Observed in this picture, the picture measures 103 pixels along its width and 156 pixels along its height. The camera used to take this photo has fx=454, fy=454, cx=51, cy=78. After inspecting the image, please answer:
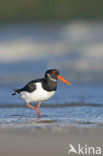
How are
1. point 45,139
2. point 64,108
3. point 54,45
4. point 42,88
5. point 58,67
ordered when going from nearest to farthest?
1. point 45,139
2. point 42,88
3. point 64,108
4. point 58,67
5. point 54,45

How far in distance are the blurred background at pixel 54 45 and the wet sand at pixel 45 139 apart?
11.8 feet

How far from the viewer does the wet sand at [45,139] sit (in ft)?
17.8

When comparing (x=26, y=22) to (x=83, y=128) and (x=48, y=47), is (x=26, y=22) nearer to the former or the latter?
(x=48, y=47)

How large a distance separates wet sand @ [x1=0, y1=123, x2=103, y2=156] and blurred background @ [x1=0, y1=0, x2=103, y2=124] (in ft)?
11.8

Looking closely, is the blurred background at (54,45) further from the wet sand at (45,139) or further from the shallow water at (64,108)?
the wet sand at (45,139)

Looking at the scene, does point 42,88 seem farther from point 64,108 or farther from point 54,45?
point 54,45

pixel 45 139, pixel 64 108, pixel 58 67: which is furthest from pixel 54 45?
pixel 45 139

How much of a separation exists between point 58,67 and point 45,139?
400 inches

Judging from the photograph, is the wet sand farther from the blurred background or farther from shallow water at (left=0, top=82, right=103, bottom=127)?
the blurred background

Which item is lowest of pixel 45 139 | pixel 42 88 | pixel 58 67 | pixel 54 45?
pixel 45 139

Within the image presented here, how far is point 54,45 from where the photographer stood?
2088cm

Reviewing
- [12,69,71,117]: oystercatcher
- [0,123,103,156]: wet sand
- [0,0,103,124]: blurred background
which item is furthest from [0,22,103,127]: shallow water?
[0,123,103,156]: wet sand

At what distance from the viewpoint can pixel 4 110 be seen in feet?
31.2

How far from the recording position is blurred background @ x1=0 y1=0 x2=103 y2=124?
12883 mm
